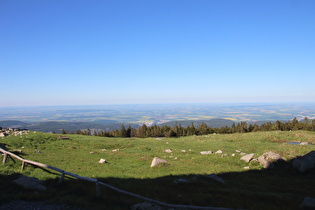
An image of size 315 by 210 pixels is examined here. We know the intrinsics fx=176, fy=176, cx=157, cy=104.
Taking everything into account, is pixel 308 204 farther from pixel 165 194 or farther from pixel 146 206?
pixel 146 206

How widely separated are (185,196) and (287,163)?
18061 millimetres

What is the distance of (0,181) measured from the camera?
38.6ft

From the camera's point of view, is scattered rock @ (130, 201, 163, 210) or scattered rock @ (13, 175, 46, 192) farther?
scattered rock @ (13, 175, 46, 192)

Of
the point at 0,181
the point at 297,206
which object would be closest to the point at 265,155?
the point at 297,206

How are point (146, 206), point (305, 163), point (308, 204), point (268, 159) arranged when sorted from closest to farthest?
point (308, 204)
point (146, 206)
point (305, 163)
point (268, 159)

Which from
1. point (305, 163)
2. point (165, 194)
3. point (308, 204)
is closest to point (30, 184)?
point (165, 194)

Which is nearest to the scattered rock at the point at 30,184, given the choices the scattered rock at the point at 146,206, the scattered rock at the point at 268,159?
the scattered rock at the point at 146,206

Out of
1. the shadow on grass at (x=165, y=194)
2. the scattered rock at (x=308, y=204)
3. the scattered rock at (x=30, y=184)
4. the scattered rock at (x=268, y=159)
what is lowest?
the scattered rock at (x=268, y=159)

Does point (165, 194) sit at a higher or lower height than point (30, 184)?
lower

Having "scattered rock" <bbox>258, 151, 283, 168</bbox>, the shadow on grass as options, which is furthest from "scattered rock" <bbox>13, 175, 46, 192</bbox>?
"scattered rock" <bbox>258, 151, 283, 168</bbox>

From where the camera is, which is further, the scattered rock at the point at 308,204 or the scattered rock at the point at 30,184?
the scattered rock at the point at 30,184

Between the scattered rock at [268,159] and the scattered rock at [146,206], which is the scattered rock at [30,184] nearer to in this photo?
the scattered rock at [146,206]

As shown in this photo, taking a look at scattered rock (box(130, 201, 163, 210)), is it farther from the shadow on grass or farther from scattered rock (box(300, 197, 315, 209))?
scattered rock (box(300, 197, 315, 209))

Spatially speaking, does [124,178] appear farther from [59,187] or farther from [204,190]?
[204,190]
